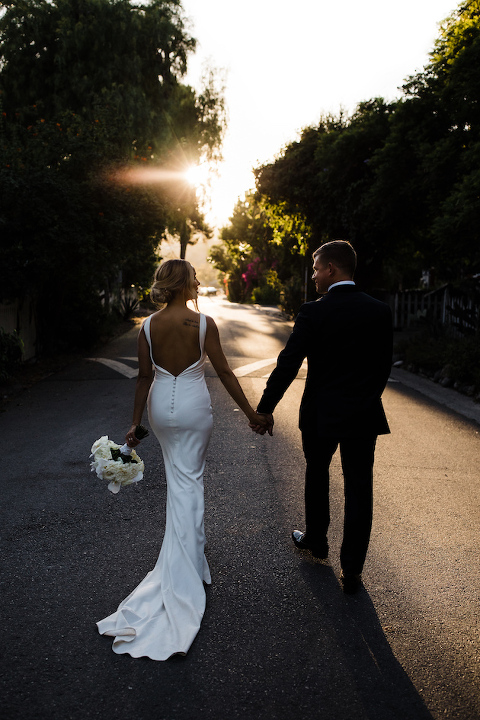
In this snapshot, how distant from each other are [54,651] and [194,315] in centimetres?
186

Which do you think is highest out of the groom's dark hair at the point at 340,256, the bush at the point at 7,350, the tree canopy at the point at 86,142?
the tree canopy at the point at 86,142

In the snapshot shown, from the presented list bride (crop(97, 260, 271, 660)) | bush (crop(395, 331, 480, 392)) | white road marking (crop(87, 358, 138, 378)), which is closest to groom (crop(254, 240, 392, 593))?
bride (crop(97, 260, 271, 660))

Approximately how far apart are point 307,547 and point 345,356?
4.63 ft

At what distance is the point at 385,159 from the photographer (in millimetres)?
14867

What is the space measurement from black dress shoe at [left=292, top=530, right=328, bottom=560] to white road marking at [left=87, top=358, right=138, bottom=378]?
8355 millimetres

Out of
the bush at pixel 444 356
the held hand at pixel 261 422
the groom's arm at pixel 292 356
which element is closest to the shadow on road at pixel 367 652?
the held hand at pixel 261 422

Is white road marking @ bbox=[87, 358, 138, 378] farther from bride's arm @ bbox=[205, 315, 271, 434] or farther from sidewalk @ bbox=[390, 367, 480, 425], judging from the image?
bride's arm @ bbox=[205, 315, 271, 434]

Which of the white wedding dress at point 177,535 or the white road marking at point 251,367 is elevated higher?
the white wedding dress at point 177,535

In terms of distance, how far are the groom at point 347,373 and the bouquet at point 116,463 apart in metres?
0.89

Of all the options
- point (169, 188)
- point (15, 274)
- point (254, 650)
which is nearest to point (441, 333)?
point (169, 188)

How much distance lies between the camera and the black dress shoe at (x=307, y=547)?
402 cm

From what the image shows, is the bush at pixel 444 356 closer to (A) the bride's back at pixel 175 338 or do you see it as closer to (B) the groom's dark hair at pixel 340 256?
(B) the groom's dark hair at pixel 340 256

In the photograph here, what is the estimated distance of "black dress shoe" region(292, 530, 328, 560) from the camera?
13.2 feet

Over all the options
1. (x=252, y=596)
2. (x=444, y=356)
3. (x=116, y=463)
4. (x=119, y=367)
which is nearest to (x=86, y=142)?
(x=119, y=367)
